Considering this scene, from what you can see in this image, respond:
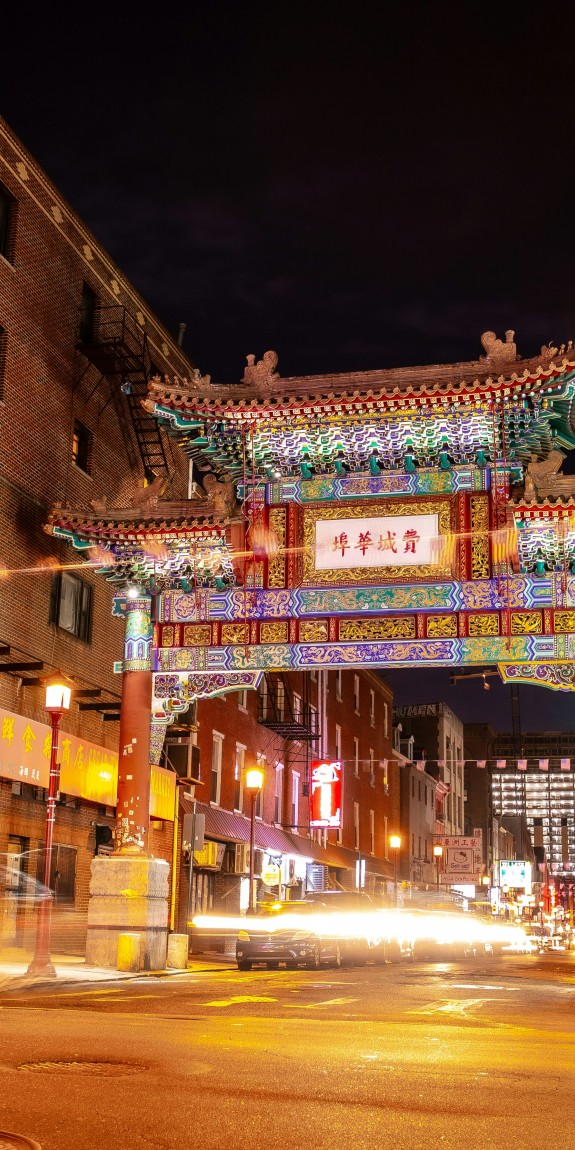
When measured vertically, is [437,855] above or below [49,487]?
below

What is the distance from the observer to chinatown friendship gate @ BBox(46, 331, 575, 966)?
2281cm

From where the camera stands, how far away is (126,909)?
73.4 ft

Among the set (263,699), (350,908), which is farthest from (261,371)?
(263,699)

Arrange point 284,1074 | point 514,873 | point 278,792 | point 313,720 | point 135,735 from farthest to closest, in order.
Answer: point 514,873, point 313,720, point 278,792, point 135,735, point 284,1074

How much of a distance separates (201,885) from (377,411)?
18.8 metres

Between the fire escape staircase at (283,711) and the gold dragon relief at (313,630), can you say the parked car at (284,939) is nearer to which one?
the gold dragon relief at (313,630)

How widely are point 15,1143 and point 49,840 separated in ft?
44.3

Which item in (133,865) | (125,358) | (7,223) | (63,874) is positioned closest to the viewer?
(133,865)

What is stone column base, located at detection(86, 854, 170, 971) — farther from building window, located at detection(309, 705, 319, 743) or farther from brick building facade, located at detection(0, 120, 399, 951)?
building window, located at detection(309, 705, 319, 743)

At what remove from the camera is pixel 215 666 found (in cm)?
2420

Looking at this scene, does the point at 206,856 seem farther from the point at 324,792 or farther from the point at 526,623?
the point at 526,623

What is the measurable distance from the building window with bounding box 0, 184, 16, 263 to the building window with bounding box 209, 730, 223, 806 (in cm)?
1738

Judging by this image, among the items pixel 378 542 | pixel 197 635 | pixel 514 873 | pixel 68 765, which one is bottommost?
pixel 514 873

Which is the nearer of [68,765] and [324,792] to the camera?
[68,765]
